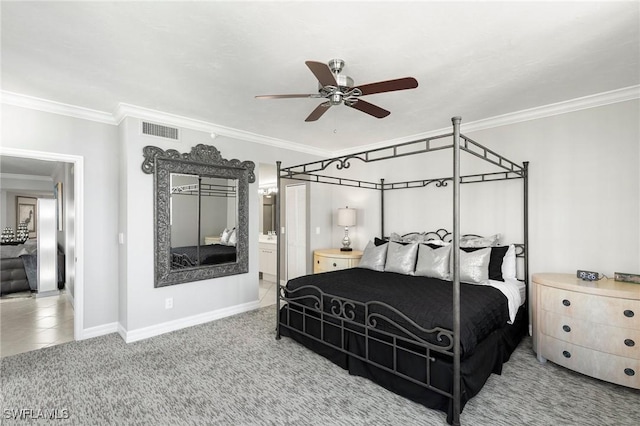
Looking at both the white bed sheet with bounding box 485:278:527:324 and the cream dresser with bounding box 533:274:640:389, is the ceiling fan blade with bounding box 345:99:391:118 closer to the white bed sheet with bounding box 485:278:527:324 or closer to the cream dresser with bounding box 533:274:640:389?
the white bed sheet with bounding box 485:278:527:324

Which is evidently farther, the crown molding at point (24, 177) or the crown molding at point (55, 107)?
the crown molding at point (24, 177)

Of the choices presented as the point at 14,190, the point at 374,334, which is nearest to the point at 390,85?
the point at 374,334

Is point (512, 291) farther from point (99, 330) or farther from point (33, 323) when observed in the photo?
point (33, 323)

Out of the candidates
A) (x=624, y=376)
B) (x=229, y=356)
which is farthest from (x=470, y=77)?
(x=229, y=356)

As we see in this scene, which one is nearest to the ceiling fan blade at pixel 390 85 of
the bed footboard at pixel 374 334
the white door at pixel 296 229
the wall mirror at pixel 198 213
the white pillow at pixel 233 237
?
the bed footboard at pixel 374 334

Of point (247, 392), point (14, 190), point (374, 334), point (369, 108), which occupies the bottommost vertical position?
point (247, 392)

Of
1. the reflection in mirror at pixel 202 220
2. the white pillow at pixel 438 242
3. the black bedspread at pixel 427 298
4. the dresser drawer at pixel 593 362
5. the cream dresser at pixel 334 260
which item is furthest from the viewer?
the cream dresser at pixel 334 260

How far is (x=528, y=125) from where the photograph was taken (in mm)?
3660

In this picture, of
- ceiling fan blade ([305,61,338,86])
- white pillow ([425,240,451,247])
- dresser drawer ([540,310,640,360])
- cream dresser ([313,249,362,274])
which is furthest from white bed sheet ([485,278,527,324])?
ceiling fan blade ([305,61,338,86])

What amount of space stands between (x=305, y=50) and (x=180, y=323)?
136 inches

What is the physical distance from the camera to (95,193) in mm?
3625

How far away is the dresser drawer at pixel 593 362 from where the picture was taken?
2430 mm

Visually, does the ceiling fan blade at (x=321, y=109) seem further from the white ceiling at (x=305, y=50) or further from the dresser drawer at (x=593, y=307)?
the dresser drawer at (x=593, y=307)

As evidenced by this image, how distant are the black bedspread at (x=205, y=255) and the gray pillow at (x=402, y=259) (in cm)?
218
